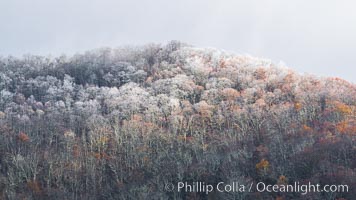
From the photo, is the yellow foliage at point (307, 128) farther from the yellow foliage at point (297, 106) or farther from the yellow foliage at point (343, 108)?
the yellow foliage at point (297, 106)

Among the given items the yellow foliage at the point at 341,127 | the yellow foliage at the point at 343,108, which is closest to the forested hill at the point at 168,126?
the yellow foliage at the point at 343,108

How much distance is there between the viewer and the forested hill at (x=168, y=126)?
48.3 m

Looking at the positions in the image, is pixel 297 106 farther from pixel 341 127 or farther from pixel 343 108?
pixel 341 127

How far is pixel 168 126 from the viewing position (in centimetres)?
7112

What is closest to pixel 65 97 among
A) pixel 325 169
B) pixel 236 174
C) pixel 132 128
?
pixel 132 128

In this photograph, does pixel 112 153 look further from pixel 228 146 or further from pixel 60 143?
pixel 228 146

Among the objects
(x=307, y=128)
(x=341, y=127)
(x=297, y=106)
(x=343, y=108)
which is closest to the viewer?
(x=341, y=127)

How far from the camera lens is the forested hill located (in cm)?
4828

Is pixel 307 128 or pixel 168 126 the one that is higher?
pixel 307 128

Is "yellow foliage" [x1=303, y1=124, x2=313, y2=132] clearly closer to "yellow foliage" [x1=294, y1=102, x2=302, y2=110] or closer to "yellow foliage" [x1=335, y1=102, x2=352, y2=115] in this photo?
"yellow foliage" [x1=335, y1=102, x2=352, y2=115]

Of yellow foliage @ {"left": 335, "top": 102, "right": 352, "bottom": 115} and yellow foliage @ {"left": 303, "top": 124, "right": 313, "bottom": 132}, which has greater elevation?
yellow foliage @ {"left": 335, "top": 102, "right": 352, "bottom": 115}

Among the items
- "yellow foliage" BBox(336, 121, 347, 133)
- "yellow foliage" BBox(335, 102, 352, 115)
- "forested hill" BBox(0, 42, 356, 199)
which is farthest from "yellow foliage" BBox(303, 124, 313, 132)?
"yellow foliage" BBox(335, 102, 352, 115)

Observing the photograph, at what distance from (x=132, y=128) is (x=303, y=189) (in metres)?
31.4

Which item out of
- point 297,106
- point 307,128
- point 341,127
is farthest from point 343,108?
point 341,127
